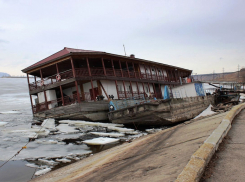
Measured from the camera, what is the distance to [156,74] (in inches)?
1126

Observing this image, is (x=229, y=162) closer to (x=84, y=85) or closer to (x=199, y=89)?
(x=84, y=85)

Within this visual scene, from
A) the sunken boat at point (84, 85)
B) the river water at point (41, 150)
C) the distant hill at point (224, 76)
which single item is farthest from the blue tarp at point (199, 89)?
the distant hill at point (224, 76)

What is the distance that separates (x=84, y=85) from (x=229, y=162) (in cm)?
1940

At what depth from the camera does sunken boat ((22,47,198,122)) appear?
17.6m

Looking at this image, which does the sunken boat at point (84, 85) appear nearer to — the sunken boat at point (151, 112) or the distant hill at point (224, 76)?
the sunken boat at point (151, 112)

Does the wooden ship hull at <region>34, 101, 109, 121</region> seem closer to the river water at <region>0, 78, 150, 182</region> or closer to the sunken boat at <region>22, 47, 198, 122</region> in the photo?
the sunken boat at <region>22, 47, 198, 122</region>

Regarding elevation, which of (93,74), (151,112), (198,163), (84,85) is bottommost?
(151,112)

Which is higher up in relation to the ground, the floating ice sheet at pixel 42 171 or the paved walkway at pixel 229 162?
the paved walkway at pixel 229 162

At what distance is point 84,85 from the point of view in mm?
21500

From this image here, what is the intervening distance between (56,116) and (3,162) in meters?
10.7

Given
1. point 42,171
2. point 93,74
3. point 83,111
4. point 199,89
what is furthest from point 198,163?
point 199,89

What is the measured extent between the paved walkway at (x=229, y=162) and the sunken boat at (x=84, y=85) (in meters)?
11.9

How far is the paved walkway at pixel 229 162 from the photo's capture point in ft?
8.45

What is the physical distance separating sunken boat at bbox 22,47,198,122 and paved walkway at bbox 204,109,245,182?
11.9m
